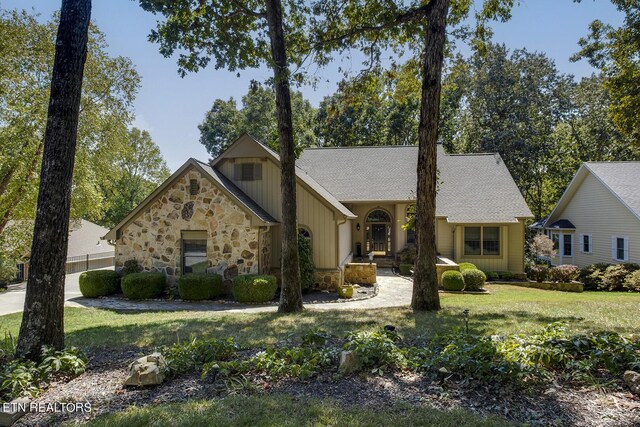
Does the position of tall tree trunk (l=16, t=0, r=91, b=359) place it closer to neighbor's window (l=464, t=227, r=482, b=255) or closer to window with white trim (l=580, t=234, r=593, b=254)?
neighbor's window (l=464, t=227, r=482, b=255)

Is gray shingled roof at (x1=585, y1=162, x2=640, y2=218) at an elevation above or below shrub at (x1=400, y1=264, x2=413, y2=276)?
above

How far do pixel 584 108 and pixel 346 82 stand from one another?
101ft

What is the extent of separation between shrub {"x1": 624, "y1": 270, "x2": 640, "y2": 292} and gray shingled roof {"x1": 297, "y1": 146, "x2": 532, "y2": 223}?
184 inches

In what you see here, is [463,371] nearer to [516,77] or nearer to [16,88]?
[16,88]

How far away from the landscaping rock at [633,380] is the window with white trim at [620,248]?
18.9 metres

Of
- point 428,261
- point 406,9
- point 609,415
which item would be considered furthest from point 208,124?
point 609,415

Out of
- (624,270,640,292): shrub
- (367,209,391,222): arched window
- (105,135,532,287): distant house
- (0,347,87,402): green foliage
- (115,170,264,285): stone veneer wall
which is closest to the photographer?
(0,347,87,402): green foliage

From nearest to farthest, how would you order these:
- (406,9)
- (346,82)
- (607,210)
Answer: (406,9), (346,82), (607,210)

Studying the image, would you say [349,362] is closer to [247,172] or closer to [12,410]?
[12,410]

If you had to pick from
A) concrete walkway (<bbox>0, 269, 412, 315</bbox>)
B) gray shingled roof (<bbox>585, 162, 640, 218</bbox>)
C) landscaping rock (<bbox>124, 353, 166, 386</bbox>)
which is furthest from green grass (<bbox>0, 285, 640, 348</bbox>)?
gray shingled roof (<bbox>585, 162, 640, 218</bbox>)

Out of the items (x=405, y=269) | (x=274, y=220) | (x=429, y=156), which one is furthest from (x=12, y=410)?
(x=405, y=269)

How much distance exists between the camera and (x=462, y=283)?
573 inches

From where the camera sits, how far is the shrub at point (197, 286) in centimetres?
1221

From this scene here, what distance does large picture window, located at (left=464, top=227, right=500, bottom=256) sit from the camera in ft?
61.7
